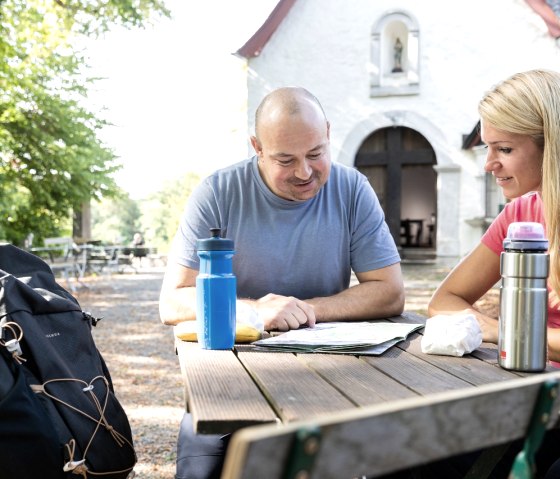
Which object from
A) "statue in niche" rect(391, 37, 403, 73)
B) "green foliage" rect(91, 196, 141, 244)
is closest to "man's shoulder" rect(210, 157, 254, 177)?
"statue in niche" rect(391, 37, 403, 73)

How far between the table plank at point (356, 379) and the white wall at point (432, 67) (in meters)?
13.9

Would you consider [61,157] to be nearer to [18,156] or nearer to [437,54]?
[18,156]

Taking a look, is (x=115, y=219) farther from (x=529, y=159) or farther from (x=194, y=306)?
(x=529, y=159)

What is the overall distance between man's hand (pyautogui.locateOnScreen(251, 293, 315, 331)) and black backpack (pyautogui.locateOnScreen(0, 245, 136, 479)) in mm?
562

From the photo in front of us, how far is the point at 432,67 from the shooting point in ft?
50.5

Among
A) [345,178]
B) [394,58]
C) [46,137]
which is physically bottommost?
[345,178]

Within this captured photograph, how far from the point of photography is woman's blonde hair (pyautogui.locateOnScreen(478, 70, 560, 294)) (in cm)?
196

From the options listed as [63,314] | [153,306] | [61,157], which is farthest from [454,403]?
[61,157]

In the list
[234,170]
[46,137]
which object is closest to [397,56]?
[46,137]

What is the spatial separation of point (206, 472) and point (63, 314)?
67 centimetres

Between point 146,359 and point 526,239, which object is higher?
point 526,239

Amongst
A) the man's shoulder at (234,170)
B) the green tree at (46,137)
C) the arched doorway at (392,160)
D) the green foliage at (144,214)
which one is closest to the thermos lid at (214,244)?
the man's shoulder at (234,170)

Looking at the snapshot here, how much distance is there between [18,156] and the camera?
18.8 meters

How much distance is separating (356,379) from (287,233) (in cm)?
119
